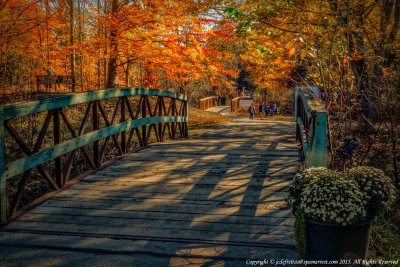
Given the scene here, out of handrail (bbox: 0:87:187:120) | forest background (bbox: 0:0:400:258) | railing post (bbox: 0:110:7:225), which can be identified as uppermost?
forest background (bbox: 0:0:400:258)

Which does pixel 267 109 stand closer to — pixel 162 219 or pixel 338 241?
pixel 162 219

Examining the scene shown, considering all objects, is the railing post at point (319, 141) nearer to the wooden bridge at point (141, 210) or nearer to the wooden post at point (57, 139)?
the wooden bridge at point (141, 210)

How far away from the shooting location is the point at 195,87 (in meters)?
35.4

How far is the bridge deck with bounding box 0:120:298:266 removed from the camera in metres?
2.96

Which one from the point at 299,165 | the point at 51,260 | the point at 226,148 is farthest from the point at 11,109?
the point at 226,148

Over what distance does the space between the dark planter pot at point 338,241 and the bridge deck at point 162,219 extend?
1.14 ft

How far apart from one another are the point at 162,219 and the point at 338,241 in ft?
5.87

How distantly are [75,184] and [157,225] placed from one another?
1788 mm

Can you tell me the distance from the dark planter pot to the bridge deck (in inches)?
13.7

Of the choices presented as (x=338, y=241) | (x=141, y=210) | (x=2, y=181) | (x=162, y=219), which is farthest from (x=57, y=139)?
(x=338, y=241)

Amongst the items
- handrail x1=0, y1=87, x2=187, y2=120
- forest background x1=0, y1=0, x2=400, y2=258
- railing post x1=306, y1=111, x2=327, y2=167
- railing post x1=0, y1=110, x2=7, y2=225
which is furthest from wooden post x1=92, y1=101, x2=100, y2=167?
forest background x1=0, y1=0, x2=400, y2=258

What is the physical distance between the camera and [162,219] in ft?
12.0

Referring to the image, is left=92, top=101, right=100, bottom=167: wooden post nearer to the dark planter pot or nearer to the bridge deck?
the bridge deck

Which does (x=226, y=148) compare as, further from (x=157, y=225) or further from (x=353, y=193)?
(x=353, y=193)
